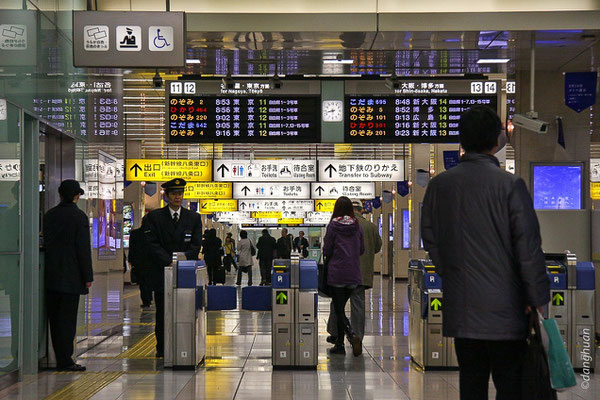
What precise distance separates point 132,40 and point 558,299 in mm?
4738

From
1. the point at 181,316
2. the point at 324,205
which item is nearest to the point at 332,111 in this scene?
the point at 181,316

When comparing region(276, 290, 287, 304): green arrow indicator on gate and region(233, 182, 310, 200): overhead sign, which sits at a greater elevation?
region(233, 182, 310, 200): overhead sign

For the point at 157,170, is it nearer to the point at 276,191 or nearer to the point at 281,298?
the point at 276,191

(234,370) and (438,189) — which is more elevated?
(438,189)

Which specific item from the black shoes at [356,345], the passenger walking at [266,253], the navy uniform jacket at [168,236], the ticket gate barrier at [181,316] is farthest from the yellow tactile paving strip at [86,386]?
the passenger walking at [266,253]

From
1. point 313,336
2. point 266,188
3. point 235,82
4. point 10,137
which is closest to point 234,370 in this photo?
point 313,336

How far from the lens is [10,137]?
7871 millimetres

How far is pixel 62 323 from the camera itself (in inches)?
348

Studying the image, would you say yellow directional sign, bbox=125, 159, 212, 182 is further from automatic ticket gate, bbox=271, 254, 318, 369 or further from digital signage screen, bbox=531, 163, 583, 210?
automatic ticket gate, bbox=271, 254, 318, 369

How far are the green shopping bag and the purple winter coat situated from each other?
6.12 metres

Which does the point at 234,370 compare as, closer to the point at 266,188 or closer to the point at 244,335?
the point at 244,335

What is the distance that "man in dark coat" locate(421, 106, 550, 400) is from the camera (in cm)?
384

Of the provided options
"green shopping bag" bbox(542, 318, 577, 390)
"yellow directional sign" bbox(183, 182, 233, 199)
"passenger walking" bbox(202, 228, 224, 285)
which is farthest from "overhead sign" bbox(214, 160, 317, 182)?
"green shopping bag" bbox(542, 318, 577, 390)

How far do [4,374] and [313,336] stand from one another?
9.77ft
